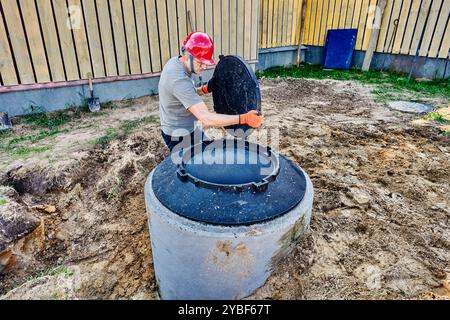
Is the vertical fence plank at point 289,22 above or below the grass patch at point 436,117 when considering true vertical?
above

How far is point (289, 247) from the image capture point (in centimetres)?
183

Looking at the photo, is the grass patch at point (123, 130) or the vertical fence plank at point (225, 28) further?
the vertical fence plank at point (225, 28)

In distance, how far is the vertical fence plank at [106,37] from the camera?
4.58 metres

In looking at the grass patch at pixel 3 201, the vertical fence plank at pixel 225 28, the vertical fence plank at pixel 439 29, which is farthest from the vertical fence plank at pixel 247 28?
the grass patch at pixel 3 201

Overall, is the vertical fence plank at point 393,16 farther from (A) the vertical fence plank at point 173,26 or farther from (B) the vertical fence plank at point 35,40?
(B) the vertical fence plank at point 35,40

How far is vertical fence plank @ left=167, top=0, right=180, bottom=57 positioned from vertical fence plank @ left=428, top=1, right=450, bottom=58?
5.82 meters

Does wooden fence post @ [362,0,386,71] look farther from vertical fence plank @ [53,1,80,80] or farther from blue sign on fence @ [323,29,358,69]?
vertical fence plank @ [53,1,80,80]

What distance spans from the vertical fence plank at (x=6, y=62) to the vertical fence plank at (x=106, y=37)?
4.16 ft

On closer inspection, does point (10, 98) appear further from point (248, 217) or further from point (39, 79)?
point (248, 217)

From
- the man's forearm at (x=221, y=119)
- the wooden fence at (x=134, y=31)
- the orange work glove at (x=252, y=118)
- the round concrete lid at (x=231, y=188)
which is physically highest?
the wooden fence at (x=134, y=31)

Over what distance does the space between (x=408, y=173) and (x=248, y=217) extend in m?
2.40

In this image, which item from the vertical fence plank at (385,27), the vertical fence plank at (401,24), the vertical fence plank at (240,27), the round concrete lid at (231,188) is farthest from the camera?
the vertical fence plank at (385,27)

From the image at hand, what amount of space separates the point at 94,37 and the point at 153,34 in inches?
39.5

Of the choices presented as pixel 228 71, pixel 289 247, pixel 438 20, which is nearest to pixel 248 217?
pixel 289 247
